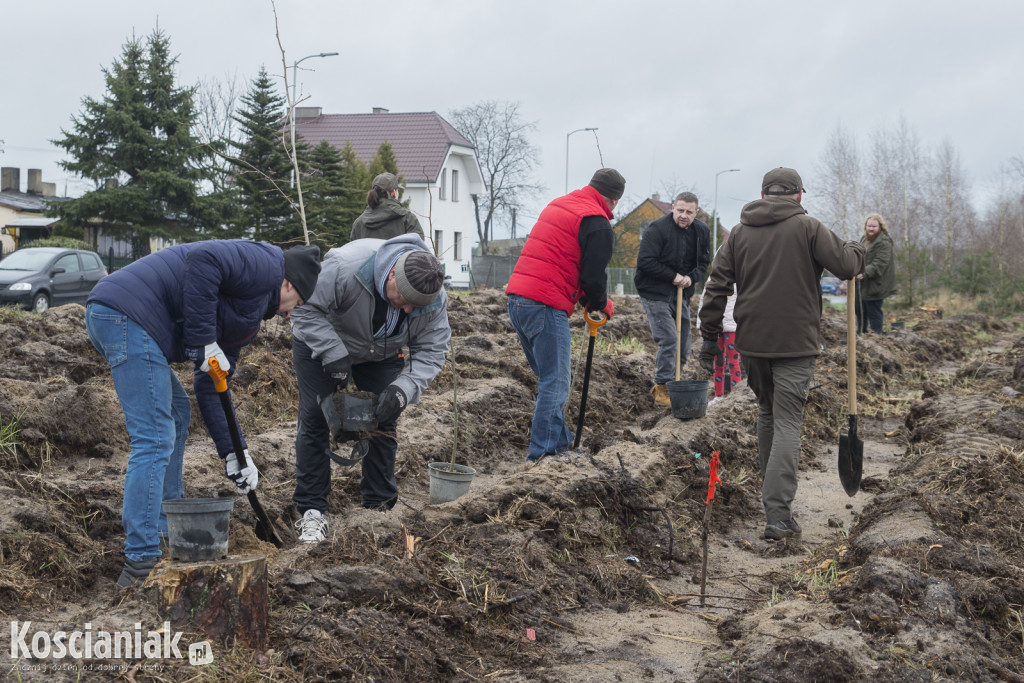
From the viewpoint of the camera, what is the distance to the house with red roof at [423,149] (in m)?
36.1

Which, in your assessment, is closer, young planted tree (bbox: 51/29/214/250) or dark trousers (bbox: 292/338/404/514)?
dark trousers (bbox: 292/338/404/514)

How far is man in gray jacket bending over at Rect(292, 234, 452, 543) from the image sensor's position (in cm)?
412

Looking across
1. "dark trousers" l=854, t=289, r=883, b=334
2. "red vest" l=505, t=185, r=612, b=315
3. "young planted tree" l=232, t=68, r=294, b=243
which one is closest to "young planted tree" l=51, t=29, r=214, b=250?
"young planted tree" l=232, t=68, r=294, b=243

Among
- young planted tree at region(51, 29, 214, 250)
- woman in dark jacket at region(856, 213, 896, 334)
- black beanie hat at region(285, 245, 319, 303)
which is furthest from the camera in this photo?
young planted tree at region(51, 29, 214, 250)

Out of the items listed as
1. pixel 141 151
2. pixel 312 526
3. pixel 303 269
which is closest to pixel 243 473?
pixel 312 526

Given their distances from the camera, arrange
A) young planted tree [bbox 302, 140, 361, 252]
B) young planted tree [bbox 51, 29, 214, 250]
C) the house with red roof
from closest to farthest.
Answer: young planted tree [bbox 302, 140, 361, 252] → young planted tree [bbox 51, 29, 214, 250] → the house with red roof

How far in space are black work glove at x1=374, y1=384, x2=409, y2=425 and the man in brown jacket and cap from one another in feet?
6.66

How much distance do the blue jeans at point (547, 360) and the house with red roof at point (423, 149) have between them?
99.1ft

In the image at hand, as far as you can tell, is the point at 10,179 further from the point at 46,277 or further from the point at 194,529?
the point at 194,529

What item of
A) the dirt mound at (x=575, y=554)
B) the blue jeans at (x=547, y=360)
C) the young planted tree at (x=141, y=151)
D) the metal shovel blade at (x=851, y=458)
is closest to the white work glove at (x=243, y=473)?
the dirt mound at (x=575, y=554)

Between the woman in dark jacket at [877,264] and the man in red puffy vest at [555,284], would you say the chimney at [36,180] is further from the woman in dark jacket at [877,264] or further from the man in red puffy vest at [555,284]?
the man in red puffy vest at [555,284]

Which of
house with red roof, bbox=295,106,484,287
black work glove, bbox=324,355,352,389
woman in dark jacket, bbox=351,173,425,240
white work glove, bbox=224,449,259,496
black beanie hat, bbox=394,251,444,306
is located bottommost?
white work glove, bbox=224,449,259,496

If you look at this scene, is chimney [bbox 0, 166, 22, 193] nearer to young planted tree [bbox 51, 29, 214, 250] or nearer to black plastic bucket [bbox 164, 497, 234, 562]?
young planted tree [bbox 51, 29, 214, 250]

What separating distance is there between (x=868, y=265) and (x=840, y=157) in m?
34.2
